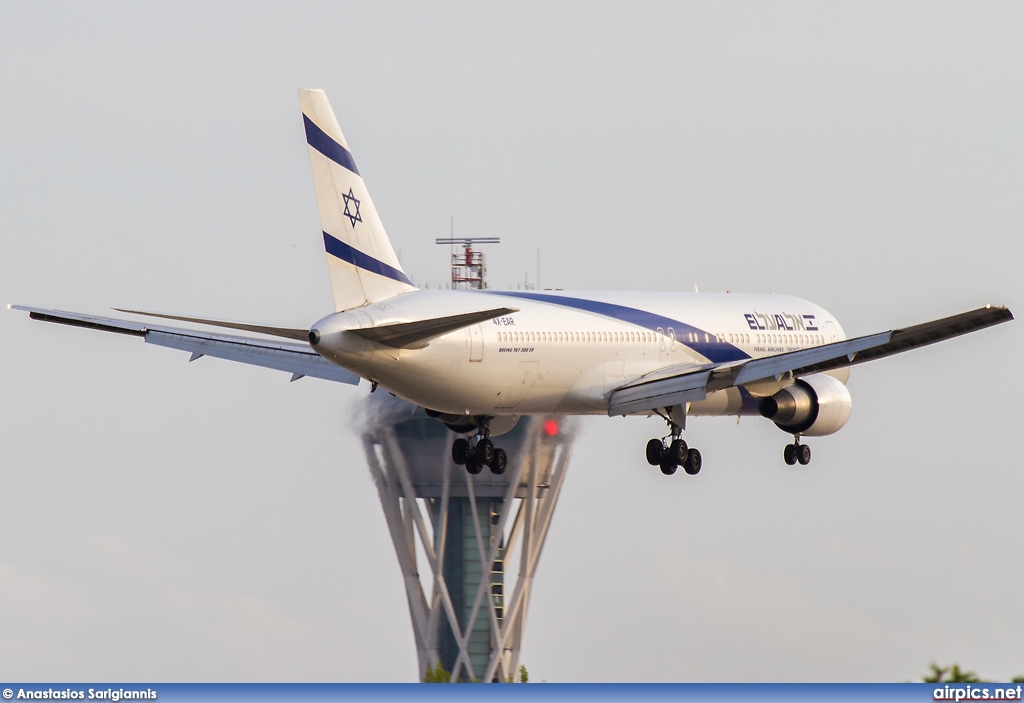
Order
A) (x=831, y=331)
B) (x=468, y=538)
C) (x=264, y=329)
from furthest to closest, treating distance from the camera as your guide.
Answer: (x=468, y=538) → (x=831, y=331) → (x=264, y=329)

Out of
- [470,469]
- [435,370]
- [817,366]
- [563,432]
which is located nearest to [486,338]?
[435,370]

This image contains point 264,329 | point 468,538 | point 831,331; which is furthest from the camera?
point 468,538

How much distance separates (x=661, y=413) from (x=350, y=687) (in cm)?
2069

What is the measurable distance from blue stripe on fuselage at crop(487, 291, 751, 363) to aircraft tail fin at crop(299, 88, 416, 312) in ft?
16.7

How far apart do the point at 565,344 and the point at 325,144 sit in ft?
32.2

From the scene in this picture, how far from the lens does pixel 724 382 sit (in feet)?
188

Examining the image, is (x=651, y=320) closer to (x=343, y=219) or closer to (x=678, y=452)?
(x=678, y=452)

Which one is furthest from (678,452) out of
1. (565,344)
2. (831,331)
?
(831,331)

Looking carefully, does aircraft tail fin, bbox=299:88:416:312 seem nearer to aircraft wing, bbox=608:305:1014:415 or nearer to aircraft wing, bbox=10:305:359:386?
aircraft wing, bbox=10:305:359:386

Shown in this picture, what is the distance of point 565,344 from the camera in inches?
2234

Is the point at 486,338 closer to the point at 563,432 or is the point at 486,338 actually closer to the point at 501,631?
the point at 563,432

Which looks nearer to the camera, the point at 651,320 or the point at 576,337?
the point at 576,337

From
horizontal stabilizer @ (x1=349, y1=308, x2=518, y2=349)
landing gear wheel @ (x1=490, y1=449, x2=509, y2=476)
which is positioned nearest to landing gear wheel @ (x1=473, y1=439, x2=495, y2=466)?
landing gear wheel @ (x1=490, y1=449, x2=509, y2=476)

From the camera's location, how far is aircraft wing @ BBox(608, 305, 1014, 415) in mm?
49938
